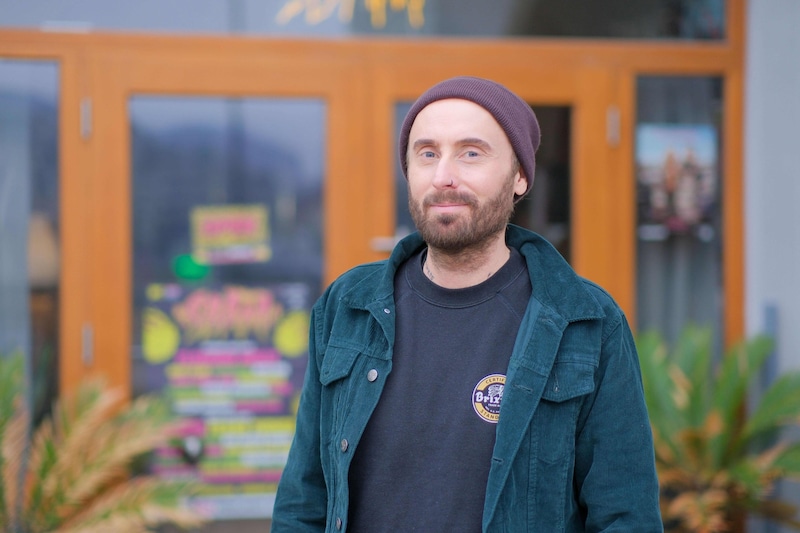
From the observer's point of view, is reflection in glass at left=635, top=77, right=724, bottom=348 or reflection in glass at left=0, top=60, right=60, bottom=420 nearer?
reflection in glass at left=0, top=60, right=60, bottom=420

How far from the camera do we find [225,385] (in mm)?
4602

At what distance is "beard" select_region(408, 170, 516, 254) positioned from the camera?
6.09 feet

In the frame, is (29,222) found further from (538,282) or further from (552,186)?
(538,282)

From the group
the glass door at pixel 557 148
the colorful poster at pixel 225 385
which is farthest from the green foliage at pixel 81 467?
the glass door at pixel 557 148

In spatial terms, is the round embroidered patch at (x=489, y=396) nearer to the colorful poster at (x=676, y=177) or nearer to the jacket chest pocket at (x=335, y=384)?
the jacket chest pocket at (x=335, y=384)

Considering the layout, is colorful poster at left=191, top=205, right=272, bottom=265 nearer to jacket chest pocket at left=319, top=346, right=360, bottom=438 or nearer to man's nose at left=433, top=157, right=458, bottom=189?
jacket chest pocket at left=319, top=346, right=360, bottom=438

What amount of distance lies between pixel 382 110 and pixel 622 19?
1404mm

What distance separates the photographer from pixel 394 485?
71.4 inches

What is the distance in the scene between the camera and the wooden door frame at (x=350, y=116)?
4.50 meters

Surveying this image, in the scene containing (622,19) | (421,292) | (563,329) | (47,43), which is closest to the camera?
(563,329)

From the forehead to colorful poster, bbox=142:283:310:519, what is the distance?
113 inches

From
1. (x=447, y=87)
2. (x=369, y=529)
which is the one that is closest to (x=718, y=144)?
(x=447, y=87)

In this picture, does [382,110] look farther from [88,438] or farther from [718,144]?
[88,438]

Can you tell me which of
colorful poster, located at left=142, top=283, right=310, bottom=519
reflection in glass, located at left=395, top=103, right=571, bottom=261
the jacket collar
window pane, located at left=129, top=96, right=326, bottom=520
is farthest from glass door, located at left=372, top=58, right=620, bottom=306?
the jacket collar
